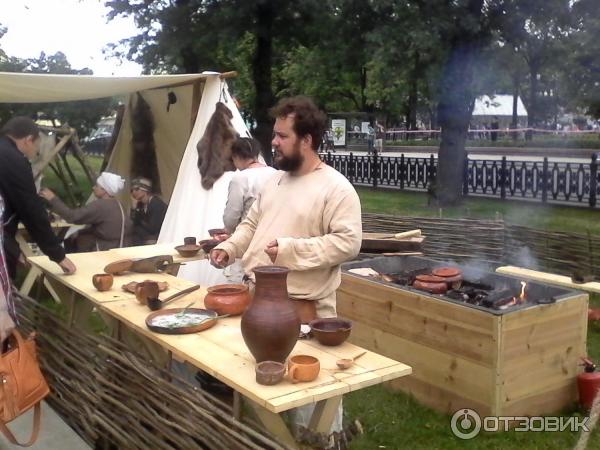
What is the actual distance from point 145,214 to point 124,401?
3416 mm

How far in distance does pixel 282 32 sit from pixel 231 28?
121 centimetres

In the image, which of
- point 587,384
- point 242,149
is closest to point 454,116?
point 242,149

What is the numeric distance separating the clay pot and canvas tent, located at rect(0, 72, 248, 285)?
233 centimetres

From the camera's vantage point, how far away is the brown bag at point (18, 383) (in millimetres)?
2672

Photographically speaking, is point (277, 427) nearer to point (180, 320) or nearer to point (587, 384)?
point (180, 320)

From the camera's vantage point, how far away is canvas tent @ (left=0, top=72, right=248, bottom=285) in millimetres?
5434

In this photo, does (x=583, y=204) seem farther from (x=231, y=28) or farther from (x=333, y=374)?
(x=333, y=374)

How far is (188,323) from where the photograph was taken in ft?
9.23

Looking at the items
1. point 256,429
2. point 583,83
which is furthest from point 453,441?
point 583,83

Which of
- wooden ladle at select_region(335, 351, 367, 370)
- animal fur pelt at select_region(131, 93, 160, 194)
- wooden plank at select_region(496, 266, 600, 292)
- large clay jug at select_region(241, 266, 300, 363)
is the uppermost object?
animal fur pelt at select_region(131, 93, 160, 194)

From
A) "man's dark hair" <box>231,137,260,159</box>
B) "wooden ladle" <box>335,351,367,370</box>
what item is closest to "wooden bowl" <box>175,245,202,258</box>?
"man's dark hair" <box>231,137,260,159</box>

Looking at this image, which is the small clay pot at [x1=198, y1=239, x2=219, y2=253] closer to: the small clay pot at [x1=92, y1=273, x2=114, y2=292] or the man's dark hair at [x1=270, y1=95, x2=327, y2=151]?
the small clay pot at [x1=92, y1=273, x2=114, y2=292]

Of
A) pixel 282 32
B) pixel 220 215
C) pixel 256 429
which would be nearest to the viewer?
pixel 256 429

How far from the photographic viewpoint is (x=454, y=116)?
11539 millimetres
